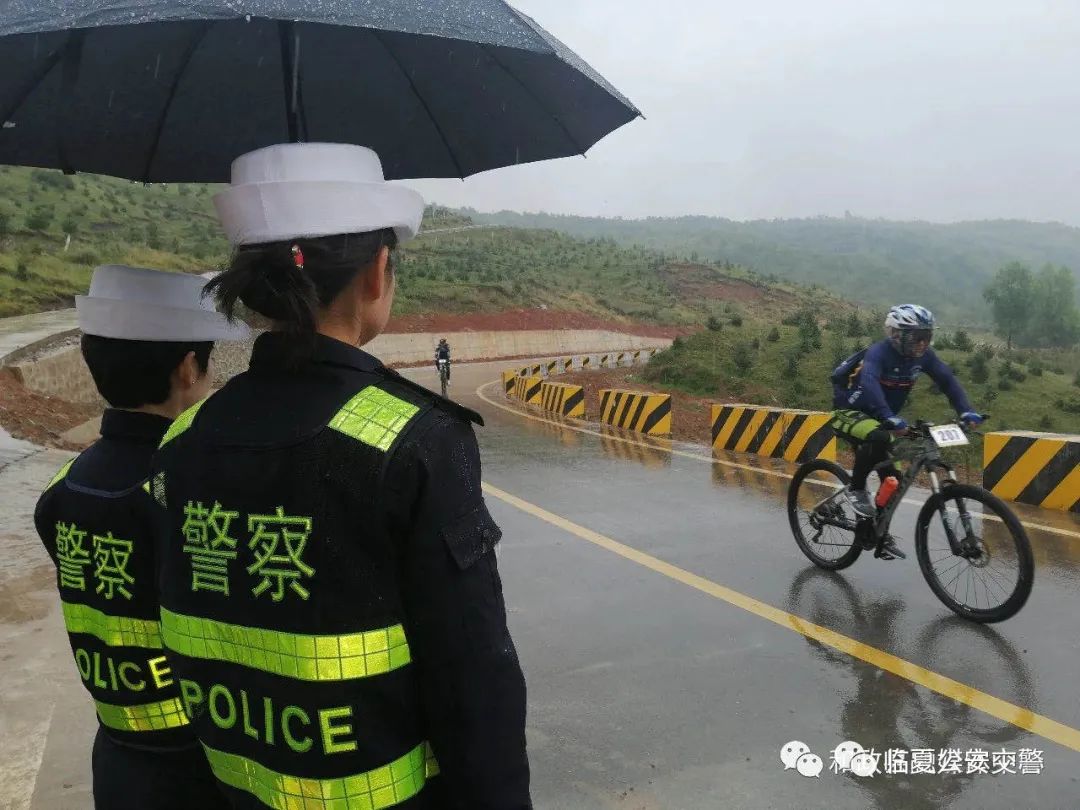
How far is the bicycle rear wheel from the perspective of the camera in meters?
6.16

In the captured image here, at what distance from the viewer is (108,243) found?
121 feet

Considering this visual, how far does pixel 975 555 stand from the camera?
5.12m

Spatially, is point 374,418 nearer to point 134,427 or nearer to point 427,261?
point 134,427

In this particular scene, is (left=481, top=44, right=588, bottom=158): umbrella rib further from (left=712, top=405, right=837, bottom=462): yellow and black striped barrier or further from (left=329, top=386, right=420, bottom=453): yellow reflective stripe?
(left=712, top=405, right=837, bottom=462): yellow and black striped barrier

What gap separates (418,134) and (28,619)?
4023 mm

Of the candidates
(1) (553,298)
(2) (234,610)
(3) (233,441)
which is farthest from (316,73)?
(1) (553,298)

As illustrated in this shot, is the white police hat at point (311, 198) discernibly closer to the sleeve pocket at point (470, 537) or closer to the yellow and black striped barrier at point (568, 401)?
the sleeve pocket at point (470, 537)

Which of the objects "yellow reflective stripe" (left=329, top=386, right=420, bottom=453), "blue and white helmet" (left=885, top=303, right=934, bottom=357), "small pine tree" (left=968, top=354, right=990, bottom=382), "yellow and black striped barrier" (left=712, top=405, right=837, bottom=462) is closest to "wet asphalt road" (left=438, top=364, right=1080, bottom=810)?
"blue and white helmet" (left=885, top=303, right=934, bottom=357)

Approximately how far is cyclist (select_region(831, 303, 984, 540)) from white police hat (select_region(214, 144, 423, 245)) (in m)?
4.74

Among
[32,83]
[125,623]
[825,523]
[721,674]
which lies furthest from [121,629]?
[825,523]

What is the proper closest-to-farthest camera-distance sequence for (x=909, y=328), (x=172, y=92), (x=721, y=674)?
1. (x=172, y=92)
2. (x=721, y=674)
3. (x=909, y=328)

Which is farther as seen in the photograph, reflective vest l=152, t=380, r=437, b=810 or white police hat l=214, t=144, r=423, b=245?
white police hat l=214, t=144, r=423, b=245

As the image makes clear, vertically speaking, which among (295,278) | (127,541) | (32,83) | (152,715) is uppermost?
(32,83)

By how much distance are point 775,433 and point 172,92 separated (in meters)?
10.3
